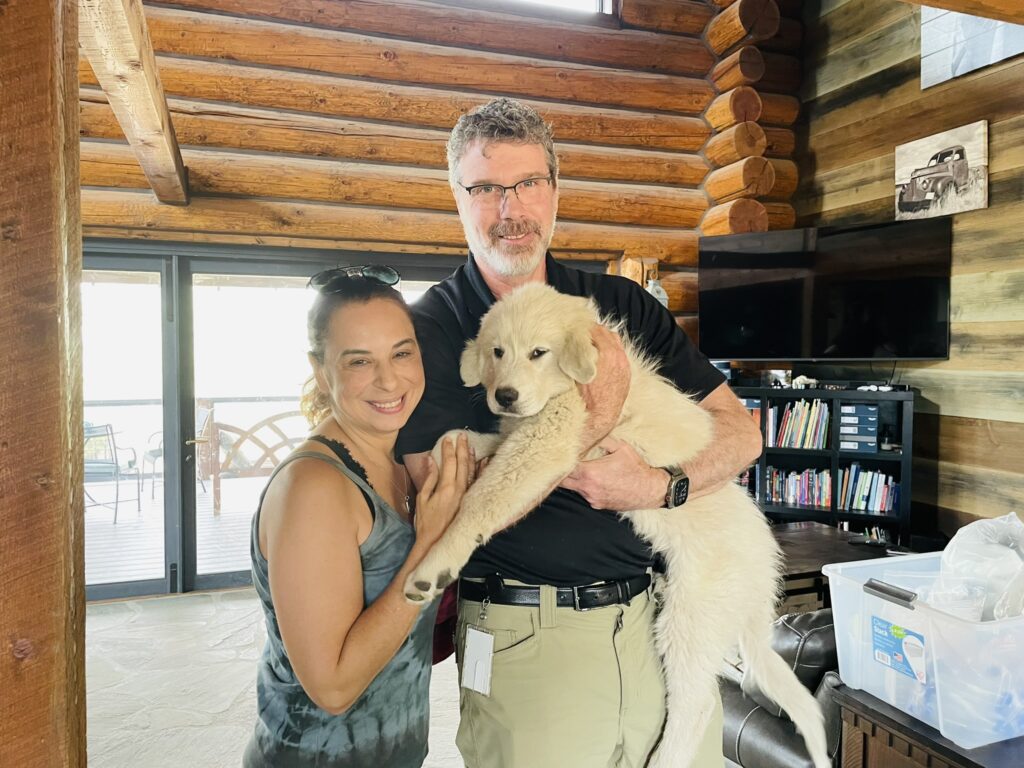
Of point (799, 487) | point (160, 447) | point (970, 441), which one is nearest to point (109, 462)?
point (160, 447)

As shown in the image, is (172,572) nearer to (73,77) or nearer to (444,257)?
(444,257)

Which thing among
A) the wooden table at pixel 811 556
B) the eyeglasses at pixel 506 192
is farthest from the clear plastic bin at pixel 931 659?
the eyeglasses at pixel 506 192

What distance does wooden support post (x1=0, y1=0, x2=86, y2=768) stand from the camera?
0.90 metres

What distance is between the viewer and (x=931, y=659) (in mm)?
2092

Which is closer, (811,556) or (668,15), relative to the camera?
(811,556)

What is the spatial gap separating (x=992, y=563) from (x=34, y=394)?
268cm

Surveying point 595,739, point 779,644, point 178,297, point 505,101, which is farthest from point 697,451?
point 178,297

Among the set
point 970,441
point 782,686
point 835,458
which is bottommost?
point 782,686

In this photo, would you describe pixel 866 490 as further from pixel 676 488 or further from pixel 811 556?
pixel 676 488

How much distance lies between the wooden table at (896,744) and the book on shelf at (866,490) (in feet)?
11.4

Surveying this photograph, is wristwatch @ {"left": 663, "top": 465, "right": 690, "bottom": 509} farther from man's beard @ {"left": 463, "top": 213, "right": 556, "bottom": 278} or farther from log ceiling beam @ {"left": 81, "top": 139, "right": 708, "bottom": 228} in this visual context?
log ceiling beam @ {"left": 81, "top": 139, "right": 708, "bottom": 228}

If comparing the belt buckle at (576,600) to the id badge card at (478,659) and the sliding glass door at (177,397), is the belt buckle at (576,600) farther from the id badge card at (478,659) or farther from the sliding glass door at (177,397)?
the sliding glass door at (177,397)

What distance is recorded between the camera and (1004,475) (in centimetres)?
470

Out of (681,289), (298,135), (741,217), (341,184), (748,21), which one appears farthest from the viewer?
(681,289)
